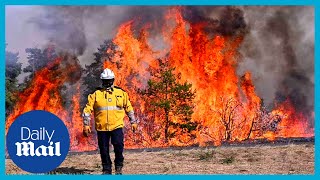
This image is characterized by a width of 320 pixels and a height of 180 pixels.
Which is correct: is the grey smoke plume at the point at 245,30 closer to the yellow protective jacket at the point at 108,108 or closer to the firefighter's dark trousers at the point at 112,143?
the yellow protective jacket at the point at 108,108

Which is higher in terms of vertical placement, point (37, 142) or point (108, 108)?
point (108, 108)

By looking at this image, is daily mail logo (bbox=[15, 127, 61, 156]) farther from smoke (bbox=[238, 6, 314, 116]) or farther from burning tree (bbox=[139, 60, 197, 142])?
smoke (bbox=[238, 6, 314, 116])

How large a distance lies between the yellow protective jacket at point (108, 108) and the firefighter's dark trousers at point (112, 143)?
136 millimetres

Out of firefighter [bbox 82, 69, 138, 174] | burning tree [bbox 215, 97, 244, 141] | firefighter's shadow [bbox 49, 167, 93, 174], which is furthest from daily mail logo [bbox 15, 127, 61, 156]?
burning tree [bbox 215, 97, 244, 141]

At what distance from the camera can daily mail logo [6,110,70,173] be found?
1730cm

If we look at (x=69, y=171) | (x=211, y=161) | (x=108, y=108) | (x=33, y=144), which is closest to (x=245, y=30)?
(x=211, y=161)

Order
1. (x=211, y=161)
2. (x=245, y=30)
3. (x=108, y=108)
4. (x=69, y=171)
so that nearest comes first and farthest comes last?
(x=108, y=108), (x=69, y=171), (x=211, y=161), (x=245, y=30)

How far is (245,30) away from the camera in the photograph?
62.4ft

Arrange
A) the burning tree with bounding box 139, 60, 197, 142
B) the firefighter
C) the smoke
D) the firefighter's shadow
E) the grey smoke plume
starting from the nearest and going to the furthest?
1. the firefighter
2. the firefighter's shadow
3. the grey smoke plume
4. the smoke
5. the burning tree with bounding box 139, 60, 197, 142

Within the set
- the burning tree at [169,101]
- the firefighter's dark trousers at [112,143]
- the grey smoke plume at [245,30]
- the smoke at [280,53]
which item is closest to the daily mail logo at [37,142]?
the firefighter's dark trousers at [112,143]

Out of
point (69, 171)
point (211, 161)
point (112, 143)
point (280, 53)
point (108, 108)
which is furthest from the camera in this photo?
point (280, 53)

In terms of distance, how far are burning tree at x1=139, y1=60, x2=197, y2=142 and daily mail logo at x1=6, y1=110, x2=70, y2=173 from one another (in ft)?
8.86

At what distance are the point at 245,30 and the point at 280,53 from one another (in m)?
1.07

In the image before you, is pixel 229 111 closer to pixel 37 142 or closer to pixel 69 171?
pixel 69 171
